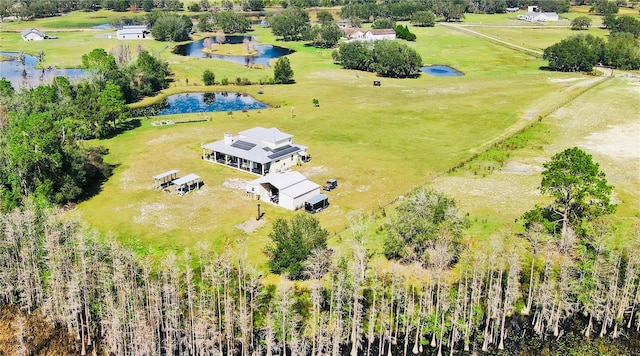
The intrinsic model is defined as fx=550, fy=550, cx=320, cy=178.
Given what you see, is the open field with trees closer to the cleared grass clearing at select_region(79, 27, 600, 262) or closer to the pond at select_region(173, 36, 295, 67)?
the cleared grass clearing at select_region(79, 27, 600, 262)

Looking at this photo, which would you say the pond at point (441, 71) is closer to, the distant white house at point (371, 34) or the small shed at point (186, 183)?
the distant white house at point (371, 34)

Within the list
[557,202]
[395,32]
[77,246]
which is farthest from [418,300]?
[395,32]

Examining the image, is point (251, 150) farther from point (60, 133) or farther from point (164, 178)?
point (60, 133)

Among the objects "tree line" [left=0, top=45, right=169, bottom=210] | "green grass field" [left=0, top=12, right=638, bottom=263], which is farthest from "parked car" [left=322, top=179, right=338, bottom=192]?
"tree line" [left=0, top=45, right=169, bottom=210]

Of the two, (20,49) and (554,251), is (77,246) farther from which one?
(20,49)

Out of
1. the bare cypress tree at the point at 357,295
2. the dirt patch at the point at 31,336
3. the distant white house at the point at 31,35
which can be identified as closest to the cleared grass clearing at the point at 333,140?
the bare cypress tree at the point at 357,295

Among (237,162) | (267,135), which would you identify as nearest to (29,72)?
(237,162)
